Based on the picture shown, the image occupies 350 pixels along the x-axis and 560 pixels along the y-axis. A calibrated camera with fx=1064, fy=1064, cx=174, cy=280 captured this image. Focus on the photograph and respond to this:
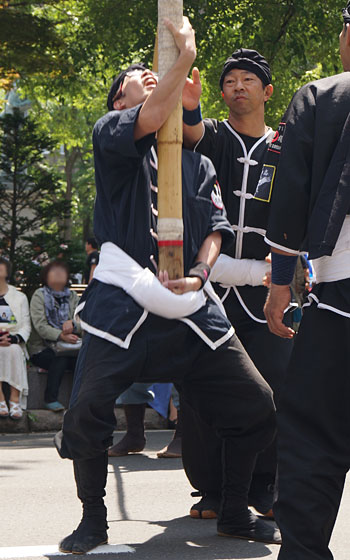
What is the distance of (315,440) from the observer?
3381 mm

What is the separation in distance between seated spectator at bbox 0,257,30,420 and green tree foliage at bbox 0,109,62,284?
2.93 metres

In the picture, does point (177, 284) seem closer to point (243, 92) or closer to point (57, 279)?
point (243, 92)

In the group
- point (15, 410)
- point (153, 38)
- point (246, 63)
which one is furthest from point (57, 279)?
point (246, 63)

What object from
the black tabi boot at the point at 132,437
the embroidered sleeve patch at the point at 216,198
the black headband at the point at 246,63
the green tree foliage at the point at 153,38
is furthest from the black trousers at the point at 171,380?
the green tree foliage at the point at 153,38

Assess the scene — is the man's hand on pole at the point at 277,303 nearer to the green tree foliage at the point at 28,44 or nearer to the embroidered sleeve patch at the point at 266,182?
the embroidered sleeve patch at the point at 266,182

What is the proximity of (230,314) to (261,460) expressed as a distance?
716 mm

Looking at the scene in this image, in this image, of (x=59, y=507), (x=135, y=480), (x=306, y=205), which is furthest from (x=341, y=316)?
(x=135, y=480)

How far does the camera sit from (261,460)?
5.11 meters

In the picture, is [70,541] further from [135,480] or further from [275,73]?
[275,73]

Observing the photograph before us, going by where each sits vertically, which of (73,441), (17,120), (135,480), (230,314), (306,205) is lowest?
(135,480)

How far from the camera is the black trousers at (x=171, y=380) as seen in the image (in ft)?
13.7

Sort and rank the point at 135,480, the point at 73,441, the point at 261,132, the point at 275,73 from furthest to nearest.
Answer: the point at 275,73
the point at 135,480
the point at 261,132
the point at 73,441

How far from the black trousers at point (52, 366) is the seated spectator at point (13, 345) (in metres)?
0.17

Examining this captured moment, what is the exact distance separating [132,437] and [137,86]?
4158 millimetres
